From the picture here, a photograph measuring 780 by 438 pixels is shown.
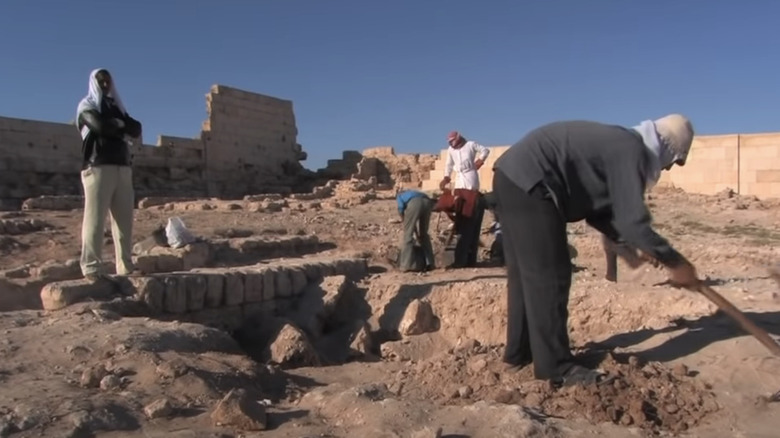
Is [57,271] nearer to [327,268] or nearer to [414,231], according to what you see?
[327,268]

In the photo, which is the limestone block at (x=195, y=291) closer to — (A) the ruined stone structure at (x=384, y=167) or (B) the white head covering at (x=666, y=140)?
(B) the white head covering at (x=666, y=140)

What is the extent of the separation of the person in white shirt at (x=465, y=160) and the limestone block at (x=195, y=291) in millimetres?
A: 3354

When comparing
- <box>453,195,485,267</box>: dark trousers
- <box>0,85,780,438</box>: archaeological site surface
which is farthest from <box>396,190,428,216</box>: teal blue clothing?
<box>0,85,780,438</box>: archaeological site surface

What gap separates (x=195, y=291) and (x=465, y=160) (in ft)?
12.3

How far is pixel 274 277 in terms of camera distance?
6.00m

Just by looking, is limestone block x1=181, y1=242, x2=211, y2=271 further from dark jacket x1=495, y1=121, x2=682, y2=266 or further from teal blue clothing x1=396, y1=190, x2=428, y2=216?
dark jacket x1=495, y1=121, x2=682, y2=266

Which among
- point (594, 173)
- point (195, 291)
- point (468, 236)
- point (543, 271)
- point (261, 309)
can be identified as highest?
point (594, 173)

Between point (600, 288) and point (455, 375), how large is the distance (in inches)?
93.6

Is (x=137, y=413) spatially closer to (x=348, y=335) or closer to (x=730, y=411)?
(x=730, y=411)

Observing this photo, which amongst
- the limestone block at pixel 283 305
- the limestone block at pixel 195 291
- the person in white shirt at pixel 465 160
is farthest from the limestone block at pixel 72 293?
the person in white shirt at pixel 465 160

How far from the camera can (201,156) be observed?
781 inches

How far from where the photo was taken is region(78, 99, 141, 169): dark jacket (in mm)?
4867

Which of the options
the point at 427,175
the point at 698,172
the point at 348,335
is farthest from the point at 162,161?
the point at 348,335

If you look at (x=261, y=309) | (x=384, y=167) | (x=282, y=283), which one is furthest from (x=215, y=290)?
(x=384, y=167)
